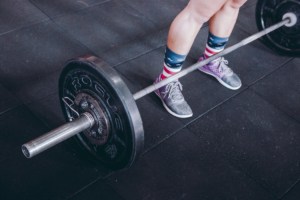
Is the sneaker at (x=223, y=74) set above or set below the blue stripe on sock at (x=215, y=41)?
below

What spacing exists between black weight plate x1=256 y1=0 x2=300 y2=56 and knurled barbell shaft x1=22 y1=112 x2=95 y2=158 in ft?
3.72

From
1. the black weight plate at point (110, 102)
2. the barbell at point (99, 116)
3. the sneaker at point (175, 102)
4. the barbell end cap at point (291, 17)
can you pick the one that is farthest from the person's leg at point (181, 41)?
the barbell end cap at point (291, 17)

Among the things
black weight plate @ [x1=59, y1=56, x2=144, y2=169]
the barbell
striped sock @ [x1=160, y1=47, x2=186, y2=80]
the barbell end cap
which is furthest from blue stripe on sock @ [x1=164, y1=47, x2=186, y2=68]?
the barbell end cap

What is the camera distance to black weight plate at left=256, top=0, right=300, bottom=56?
163cm

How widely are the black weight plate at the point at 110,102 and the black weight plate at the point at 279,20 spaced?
1085mm

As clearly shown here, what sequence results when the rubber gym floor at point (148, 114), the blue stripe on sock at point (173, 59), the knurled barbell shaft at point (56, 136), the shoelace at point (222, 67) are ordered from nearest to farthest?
the knurled barbell shaft at point (56, 136)
the rubber gym floor at point (148, 114)
the blue stripe on sock at point (173, 59)
the shoelace at point (222, 67)

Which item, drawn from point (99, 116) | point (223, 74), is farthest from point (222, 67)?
point (99, 116)

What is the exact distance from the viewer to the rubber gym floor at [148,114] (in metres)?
1.14

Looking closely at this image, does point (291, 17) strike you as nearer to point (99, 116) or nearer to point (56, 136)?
point (99, 116)

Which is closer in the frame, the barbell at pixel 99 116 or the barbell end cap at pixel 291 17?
the barbell at pixel 99 116

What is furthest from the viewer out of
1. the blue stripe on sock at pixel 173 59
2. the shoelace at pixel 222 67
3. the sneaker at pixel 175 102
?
the shoelace at pixel 222 67

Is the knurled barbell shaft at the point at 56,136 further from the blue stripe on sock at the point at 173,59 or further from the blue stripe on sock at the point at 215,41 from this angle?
the blue stripe on sock at the point at 215,41

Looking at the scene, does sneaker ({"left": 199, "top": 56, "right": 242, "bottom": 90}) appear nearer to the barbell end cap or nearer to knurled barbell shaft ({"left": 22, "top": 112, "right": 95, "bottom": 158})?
the barbell end cap

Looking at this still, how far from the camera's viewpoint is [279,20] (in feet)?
5.52
